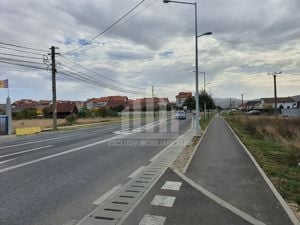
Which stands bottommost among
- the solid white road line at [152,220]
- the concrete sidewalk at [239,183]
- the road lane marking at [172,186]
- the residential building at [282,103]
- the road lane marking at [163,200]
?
the concrete sidewalk at [239,183]

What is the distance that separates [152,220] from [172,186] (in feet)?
7.56

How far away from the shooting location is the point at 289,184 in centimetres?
743

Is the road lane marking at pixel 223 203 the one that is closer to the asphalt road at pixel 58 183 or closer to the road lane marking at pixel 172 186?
the road lane marking at pixel 172 186

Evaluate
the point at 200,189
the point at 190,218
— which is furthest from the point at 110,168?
the point at 190,218

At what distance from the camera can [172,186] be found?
23.9ft

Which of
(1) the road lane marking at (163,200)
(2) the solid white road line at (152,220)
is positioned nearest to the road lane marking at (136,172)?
(1) the road lane marking at (163,200)

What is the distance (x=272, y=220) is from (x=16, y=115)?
302 ft

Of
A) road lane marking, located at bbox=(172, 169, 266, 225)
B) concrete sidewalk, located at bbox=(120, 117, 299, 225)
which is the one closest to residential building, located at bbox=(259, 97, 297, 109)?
concrete sidewalk, located at bbox=(120, 117, 299, 225)

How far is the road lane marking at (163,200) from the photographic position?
588cm

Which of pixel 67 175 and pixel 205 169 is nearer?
pixel 67 175

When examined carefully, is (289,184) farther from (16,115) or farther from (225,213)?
(16,115)

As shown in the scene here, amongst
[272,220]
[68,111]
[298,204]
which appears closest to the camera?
[272,220]

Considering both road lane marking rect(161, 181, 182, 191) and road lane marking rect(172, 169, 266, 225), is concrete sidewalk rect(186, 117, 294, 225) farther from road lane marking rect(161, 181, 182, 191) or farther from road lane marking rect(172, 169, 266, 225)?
road lane marking rect(161, 181, 182, 191)

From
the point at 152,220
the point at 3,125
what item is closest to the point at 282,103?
the point at 3,125
